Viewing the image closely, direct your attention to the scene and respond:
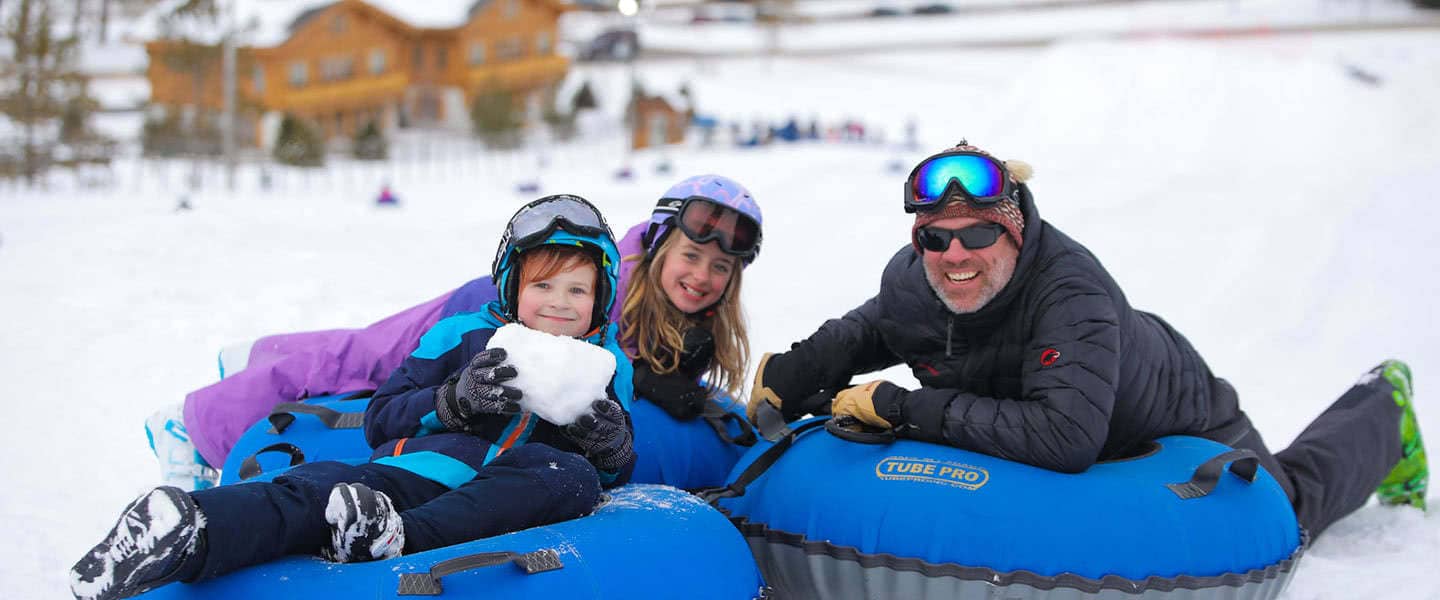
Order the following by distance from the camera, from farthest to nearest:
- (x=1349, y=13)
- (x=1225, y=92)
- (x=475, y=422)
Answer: (x=1349, y=13) → (x=1225, y=92) → (x=475, y=422)

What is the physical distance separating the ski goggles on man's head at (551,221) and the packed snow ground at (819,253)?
1.90 meters

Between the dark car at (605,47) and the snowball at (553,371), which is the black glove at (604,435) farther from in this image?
the dark car at (605,47)

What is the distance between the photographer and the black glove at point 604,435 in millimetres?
2996

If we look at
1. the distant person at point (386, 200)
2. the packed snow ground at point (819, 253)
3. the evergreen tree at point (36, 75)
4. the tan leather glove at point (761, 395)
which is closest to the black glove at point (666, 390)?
the tan leather glove at point (761, 395)

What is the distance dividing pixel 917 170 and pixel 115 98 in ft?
110

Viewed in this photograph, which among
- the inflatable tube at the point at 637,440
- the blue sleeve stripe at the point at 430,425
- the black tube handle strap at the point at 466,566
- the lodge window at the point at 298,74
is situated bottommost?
the inflatable tube at the point at 637,440

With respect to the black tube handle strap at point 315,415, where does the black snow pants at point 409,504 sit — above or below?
above

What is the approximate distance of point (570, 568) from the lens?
2588mm

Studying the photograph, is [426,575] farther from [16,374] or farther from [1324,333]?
[1324,333]

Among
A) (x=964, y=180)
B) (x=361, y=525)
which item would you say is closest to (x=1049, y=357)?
(x=964, y=180)

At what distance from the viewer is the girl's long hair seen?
416 cm

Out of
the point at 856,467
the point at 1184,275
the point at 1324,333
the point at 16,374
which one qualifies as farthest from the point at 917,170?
the point at 1184,275

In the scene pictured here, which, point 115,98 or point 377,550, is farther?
point 115,98

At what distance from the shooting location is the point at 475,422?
3.08 metres
